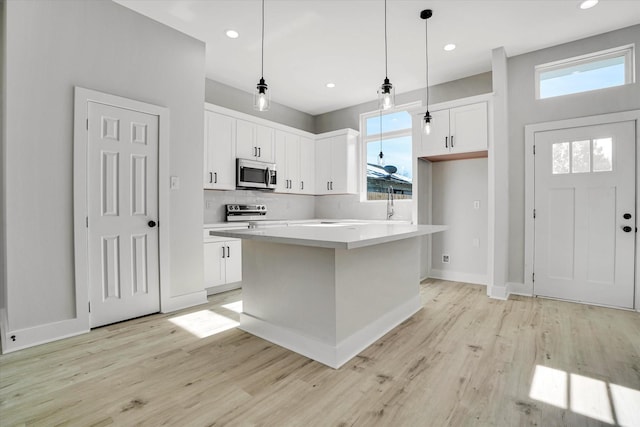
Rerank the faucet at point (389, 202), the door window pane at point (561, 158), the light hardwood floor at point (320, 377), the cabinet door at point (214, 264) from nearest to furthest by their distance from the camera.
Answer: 1. the light hardwood floor at point (320, 377)
2. the door window pane at point (561, 158)
3. the cabinet door at point (214, 264)
4. the faucet at point (389, 202)

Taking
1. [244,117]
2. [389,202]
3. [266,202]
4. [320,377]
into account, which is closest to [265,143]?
[244,117]

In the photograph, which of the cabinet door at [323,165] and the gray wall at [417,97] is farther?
the cabinet door at [323,165]

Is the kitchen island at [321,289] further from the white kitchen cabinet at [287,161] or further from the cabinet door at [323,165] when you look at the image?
the cabinet door at [323,165]

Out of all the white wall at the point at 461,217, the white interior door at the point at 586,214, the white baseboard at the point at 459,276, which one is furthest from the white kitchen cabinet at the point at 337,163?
the white interior door at the point at 586,214

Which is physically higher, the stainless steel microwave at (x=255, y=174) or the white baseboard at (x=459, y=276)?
the stainless steel microwave at (x=255, y=174)

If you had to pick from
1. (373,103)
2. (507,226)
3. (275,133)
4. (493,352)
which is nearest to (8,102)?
(275,133)

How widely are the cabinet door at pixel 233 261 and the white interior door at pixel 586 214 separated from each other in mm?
3772

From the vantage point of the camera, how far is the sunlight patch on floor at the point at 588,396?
5.34 feet

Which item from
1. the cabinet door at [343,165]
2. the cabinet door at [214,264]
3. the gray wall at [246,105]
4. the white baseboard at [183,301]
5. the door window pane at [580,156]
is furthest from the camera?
the cabinet door at [343,165]

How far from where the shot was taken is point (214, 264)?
13.0 feet

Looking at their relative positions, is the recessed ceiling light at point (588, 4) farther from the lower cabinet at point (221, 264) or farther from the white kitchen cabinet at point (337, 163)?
the lower cabinet at point (221, 264)

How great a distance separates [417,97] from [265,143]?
100 inches

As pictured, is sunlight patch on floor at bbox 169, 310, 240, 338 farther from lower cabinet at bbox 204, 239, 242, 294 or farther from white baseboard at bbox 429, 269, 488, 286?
white baseboard at bbox 429, 269, 488, 286

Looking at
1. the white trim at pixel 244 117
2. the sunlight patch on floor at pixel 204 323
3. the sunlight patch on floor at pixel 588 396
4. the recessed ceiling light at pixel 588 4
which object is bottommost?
the sunlight patch on floor at pixel 588 396
